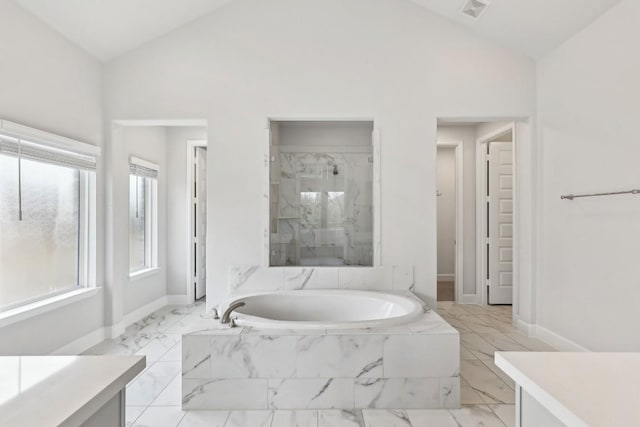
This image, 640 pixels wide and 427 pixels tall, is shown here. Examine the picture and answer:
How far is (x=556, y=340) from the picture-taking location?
315cm

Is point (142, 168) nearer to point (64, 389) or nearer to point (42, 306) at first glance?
point (42, 306)

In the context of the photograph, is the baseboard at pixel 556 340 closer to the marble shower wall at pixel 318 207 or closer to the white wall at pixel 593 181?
the white wall at pixel 593 181

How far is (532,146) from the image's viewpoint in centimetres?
342

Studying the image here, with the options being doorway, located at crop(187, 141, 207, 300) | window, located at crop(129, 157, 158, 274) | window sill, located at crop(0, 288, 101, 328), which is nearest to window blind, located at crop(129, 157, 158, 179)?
window, located at crop(129, 157, 158, 274)

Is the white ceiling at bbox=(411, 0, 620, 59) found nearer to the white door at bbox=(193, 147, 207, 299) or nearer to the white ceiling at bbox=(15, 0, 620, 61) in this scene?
the white ceiling at bbox=(15, 0, 620, 61)

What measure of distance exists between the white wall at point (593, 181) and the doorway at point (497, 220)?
118 centimetres

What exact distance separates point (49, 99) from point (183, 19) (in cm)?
129

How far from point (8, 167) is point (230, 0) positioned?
220 centimetres

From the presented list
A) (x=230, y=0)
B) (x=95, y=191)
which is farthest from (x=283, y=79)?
(x=95, y=191)

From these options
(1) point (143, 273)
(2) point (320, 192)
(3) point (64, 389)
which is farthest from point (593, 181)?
(1) point (143, 273)

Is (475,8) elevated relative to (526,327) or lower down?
elevated

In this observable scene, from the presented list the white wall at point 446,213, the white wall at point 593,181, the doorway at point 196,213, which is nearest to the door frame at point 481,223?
the white wall at point 593,181

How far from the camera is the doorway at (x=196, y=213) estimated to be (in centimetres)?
451

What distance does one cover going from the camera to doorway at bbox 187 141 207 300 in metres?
4.51
